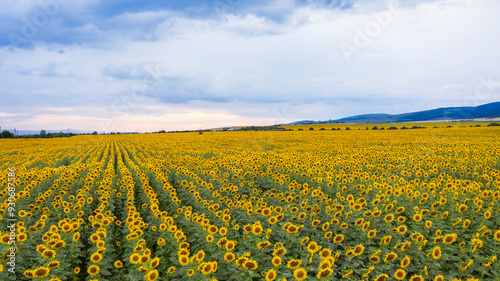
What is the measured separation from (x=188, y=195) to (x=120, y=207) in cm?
256

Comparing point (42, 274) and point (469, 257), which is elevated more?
point (42, 274)

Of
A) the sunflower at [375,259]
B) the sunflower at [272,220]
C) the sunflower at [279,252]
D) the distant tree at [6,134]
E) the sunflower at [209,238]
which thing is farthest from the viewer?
the distant tree at [6,134]

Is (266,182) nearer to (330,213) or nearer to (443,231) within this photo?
(330,213)

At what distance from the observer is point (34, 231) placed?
6.50 meters

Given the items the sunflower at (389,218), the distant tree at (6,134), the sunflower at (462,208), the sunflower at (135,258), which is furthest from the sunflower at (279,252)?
the distant tree at (6,134)

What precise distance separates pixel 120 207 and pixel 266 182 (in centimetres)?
574

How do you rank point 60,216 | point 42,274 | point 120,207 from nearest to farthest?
point 42,274 → point 60,216 → point 120,207

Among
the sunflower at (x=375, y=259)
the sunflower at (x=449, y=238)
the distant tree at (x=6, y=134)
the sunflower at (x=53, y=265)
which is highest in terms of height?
the distant tree at (x=6, y=134)

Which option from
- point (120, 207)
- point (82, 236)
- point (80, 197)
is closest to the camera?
point (82, 236)

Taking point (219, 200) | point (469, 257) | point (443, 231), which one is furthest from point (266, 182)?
point (469, 257)

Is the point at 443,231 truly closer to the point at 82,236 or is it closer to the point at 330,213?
the point at 330,213

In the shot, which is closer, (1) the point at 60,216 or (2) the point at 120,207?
(1) the point at 60,216

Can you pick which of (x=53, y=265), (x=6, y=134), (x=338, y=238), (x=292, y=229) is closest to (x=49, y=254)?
(x=53, y=265)

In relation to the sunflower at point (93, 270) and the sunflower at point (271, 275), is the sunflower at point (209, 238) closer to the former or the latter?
the sunflower at point (271, 275)
